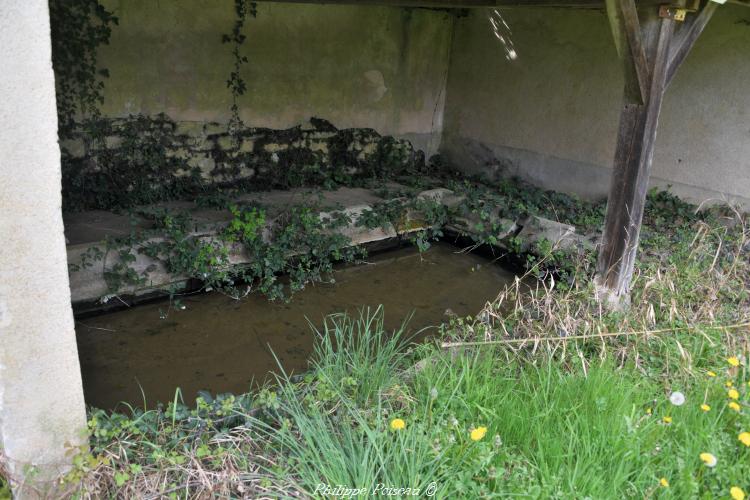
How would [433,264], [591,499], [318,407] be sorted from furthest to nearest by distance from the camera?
1. [433,264]
2. [318,407]
3. [591,499]

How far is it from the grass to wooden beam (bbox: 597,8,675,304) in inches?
46.9

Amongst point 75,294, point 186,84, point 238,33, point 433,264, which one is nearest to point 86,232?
point 75,294

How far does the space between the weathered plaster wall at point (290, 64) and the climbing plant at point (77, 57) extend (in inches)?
5.3

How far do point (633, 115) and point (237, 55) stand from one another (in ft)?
15.0

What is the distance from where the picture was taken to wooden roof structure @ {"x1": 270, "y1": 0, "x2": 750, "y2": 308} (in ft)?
13.2

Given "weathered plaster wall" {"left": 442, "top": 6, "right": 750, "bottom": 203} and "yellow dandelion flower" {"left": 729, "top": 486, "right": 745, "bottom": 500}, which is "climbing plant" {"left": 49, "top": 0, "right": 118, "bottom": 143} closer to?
"weathered plaster wall" {"left": 442, "top": 6, "right": 750, "bottom": 203}

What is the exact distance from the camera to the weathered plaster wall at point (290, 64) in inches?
249

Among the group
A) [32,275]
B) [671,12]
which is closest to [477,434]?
[32,275]

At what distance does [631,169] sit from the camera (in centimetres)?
443

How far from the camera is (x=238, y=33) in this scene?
6938mm

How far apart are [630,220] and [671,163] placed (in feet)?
9.62

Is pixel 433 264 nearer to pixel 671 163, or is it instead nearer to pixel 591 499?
pixel 671 163

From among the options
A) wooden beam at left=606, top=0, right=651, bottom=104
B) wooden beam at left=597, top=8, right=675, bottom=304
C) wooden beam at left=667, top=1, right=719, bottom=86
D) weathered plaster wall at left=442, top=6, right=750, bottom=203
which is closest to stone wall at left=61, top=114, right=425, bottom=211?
weathered plaster wall at left=442, top=6, right=750, bottom=203

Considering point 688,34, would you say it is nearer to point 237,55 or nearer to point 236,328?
point 236,328
